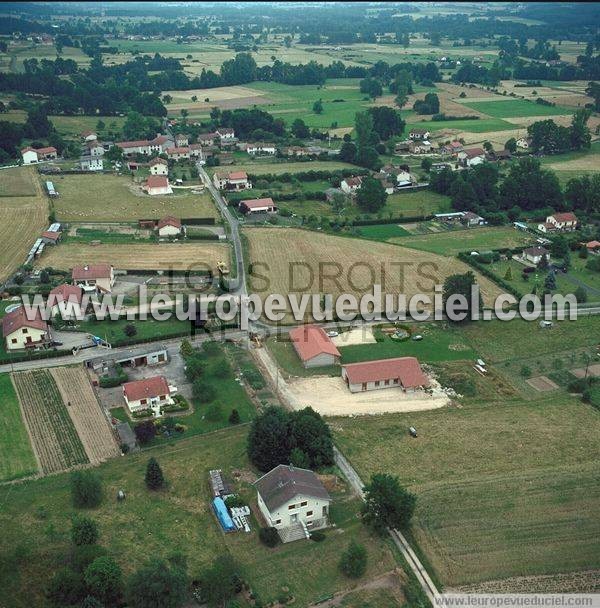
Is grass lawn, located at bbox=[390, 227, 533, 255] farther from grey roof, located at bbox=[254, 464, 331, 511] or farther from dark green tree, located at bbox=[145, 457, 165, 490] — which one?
dark green tree, located at bbox=[145, 457, 165, 490]

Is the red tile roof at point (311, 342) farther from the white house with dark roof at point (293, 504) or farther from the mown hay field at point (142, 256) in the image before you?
the mown hay field at point (142, 256)

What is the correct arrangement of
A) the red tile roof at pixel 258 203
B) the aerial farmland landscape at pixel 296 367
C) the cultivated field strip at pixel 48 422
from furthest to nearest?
1. the red tile roof at pixel 258 203
2. the cultivated field strip at pixel 48 422
3. the aerial farmland landscape at pixel 296 367

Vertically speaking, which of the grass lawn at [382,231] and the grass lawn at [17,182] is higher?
the grass lawn at [17,182]

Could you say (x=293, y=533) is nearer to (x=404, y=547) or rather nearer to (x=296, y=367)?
(x=404, y=547)

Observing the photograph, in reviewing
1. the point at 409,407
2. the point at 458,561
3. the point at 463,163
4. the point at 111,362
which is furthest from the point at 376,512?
the point at 463,163

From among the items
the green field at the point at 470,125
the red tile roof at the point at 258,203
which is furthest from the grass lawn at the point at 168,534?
the green field at the point at 470,125

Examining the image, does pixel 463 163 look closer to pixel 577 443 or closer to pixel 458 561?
pixel 577 443
